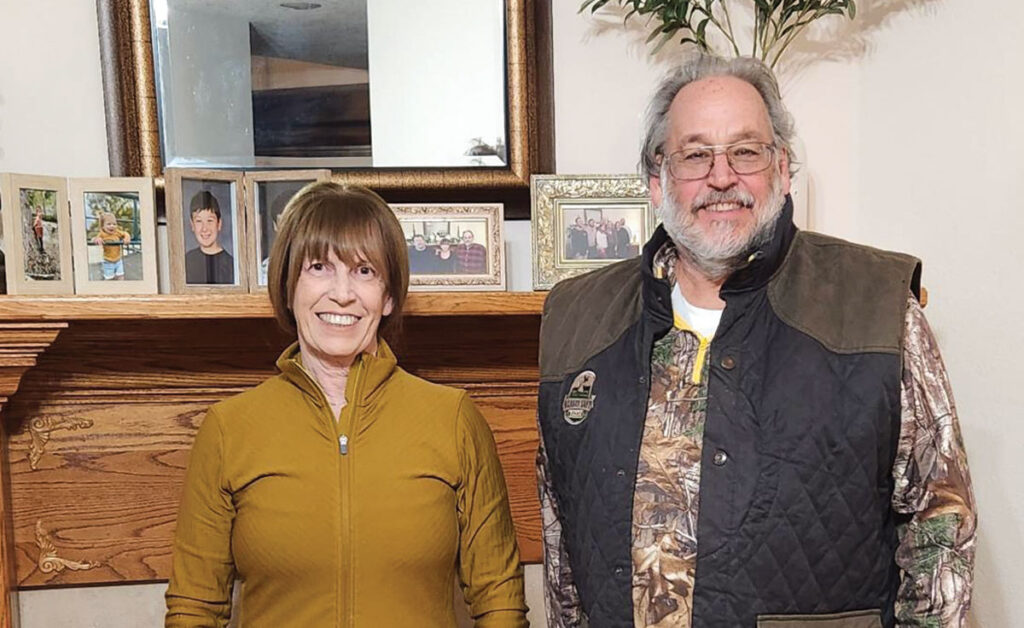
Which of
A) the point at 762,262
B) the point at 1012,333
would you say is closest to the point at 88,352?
the point at 762,262

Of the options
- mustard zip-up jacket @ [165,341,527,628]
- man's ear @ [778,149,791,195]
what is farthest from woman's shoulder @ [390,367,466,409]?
man's ear @ [778,149,791,195]

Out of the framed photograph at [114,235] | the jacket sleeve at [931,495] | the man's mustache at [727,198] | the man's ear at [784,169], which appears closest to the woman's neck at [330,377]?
the framed photograph at [114,235]

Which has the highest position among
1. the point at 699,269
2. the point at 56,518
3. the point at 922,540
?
the point at 699,269

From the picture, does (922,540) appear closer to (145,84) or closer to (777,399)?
(777,399)

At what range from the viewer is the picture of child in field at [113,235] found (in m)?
1.47

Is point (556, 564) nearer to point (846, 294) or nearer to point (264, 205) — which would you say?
point (846, 294)

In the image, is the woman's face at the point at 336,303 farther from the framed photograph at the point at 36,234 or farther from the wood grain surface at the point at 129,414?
the framed photograph at the point at 36,234

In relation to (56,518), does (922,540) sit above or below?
above

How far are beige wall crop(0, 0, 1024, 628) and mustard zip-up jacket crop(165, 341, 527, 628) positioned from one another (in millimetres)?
534

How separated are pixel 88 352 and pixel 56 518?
0.35 metres

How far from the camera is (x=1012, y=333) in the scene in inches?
57.0

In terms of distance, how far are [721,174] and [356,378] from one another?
626mm

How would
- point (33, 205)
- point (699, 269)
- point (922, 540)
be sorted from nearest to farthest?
point (922, 540)
point (699, 269)
point (33, 205)

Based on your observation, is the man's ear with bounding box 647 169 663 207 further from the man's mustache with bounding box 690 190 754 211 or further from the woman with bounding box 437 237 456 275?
the woman with bounding box 437 237 456 275
